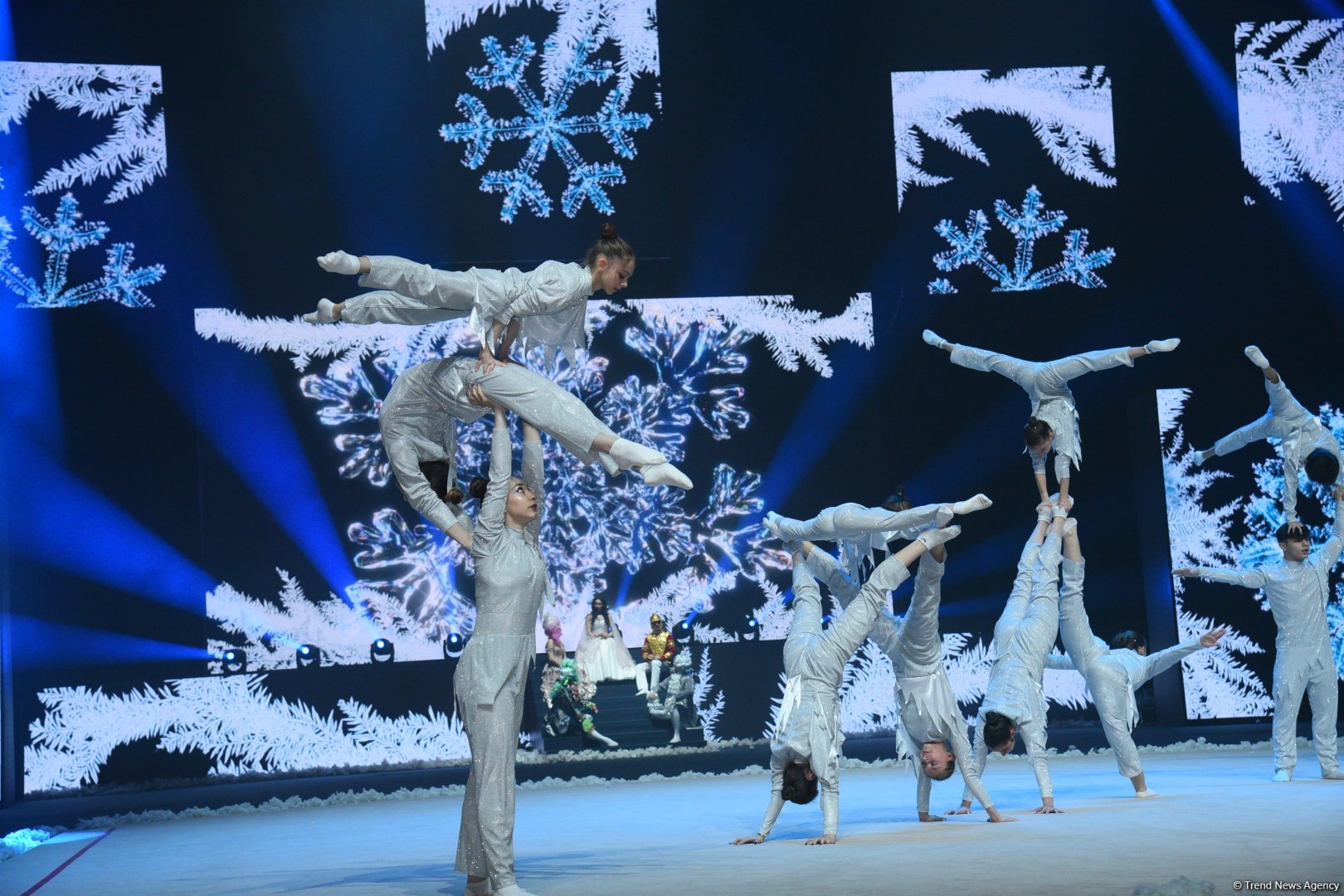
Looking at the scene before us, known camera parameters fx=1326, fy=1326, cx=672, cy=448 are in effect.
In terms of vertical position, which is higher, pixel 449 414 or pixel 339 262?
pixel 339 262

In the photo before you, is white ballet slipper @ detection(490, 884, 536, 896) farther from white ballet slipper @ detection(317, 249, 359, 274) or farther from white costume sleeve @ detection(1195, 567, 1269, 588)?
white costume sleeve @ detection(1195, 567, 1269, 588)

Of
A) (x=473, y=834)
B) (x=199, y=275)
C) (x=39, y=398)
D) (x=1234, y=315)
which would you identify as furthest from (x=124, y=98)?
(x=1234, y=315)

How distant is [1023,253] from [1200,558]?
2647mm

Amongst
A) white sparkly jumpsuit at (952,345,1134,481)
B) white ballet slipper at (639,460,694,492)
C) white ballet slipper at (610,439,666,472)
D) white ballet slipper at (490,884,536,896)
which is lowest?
white ballet slipper at (490,884,536,896)

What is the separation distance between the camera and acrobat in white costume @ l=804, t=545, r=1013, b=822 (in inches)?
234

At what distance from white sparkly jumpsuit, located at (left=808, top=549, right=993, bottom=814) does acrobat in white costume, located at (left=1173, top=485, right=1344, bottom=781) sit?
1.81 meters

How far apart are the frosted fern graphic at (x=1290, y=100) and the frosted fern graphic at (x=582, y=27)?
4.64 metres

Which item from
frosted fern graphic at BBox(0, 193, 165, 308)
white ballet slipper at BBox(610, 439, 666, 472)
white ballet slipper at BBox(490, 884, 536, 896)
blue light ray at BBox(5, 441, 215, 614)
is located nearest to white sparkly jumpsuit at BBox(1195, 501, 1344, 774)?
white ballet slipper at BBox(610, 439, 666, 472)

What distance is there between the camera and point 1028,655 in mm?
6410

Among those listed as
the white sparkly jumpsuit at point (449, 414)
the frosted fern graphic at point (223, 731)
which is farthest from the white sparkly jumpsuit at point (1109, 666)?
the frosted fern graphic at point (223, 731)

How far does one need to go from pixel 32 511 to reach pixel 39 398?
2.55ft

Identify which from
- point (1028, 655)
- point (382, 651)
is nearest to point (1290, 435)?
point (1028, 655)

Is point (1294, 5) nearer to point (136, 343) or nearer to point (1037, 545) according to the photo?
point (1037, 545)

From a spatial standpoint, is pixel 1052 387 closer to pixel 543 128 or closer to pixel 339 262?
pixel 339 262
